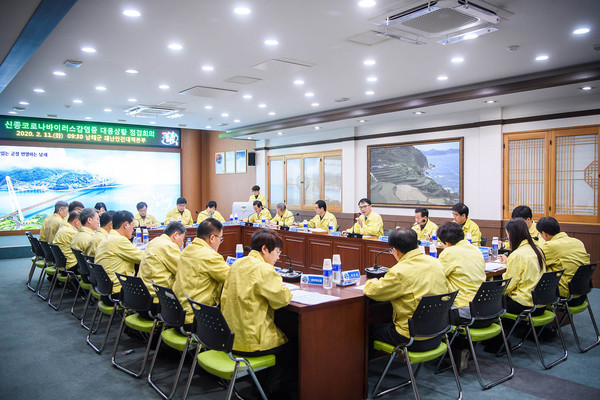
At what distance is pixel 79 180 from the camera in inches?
445

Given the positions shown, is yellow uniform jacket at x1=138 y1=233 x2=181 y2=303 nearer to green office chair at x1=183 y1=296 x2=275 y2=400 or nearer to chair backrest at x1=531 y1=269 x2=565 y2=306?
green office chair at x1=183 y1=296 x2=275 y2=400

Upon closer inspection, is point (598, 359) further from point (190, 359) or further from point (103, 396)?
point (103, 396)

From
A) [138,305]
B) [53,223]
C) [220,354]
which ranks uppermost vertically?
[53,223]

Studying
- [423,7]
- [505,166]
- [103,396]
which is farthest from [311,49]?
[505,166]

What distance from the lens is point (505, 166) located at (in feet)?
24.0

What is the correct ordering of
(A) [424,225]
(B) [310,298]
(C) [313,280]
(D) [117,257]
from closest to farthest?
(B) [310,298] → (C) [313,280] → (D) [117,257] → (A) [424,225]

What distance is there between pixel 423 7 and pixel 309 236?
4.11m

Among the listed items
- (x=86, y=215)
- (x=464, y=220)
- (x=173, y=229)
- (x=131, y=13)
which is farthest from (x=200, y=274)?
(x=464, y=220)

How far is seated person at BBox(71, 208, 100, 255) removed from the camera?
4.90 metres

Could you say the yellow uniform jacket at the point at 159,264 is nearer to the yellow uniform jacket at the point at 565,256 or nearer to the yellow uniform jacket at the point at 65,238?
the yellow uniform jacket at the point at 65,238

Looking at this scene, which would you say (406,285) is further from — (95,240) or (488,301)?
(95,240)

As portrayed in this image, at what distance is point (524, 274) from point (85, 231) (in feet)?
15.1

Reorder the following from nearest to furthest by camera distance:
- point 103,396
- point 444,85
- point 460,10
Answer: point 103,396
point 460,10
point 444,85

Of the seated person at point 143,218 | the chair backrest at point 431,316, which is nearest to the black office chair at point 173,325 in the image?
the chair backrest at point 431,316
